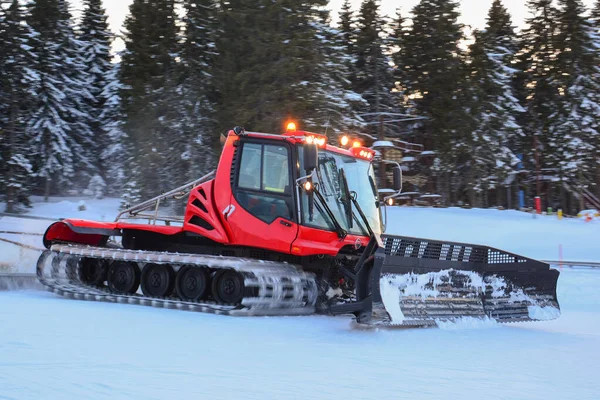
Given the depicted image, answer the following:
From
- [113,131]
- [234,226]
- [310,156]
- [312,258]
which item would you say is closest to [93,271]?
[234,226]

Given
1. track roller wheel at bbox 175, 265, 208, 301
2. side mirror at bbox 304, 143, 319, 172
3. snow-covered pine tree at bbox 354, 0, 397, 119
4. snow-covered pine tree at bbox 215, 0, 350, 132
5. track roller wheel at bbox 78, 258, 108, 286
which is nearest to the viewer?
side mirror at bbox 304, 143, 319, 172

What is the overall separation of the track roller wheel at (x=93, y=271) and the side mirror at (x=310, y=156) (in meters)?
4.75

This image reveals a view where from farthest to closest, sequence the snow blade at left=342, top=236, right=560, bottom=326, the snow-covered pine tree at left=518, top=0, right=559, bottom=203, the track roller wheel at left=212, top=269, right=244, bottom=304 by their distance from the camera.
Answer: the snow-covered pine tree at left=518, top=0, right=559, bottom=203
the track roller wheel at left=212, top=269, right=244, bottom=304
the snow blade at left=342, top=236, right=560, bottom=326

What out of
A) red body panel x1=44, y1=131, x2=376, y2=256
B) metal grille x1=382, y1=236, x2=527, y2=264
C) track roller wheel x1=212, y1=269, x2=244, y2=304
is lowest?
track roller wheel x1=212, y1=269, x2=244, y2=304

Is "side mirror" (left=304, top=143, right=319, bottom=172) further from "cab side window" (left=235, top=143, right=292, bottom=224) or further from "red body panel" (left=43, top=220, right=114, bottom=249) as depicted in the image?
"red body panel" (left=43, top=220, right=114, bottom=249)

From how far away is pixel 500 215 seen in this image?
3666 centimetres

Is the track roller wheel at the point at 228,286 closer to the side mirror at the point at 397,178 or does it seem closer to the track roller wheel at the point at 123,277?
the track roller wheel at the point at 123,277

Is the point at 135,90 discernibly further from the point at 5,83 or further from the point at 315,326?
the point at 315,326

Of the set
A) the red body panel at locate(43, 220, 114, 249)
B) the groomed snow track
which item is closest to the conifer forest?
the red body panel at locate(43, 220, 114, 249)

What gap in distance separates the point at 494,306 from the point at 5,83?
39122mm

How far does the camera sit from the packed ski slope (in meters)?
5.06

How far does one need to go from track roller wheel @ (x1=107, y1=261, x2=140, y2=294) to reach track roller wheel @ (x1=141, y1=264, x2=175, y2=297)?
0.34 m

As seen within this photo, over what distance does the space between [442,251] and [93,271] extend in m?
6.03

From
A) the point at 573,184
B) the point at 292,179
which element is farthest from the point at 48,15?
the point at 292,179
